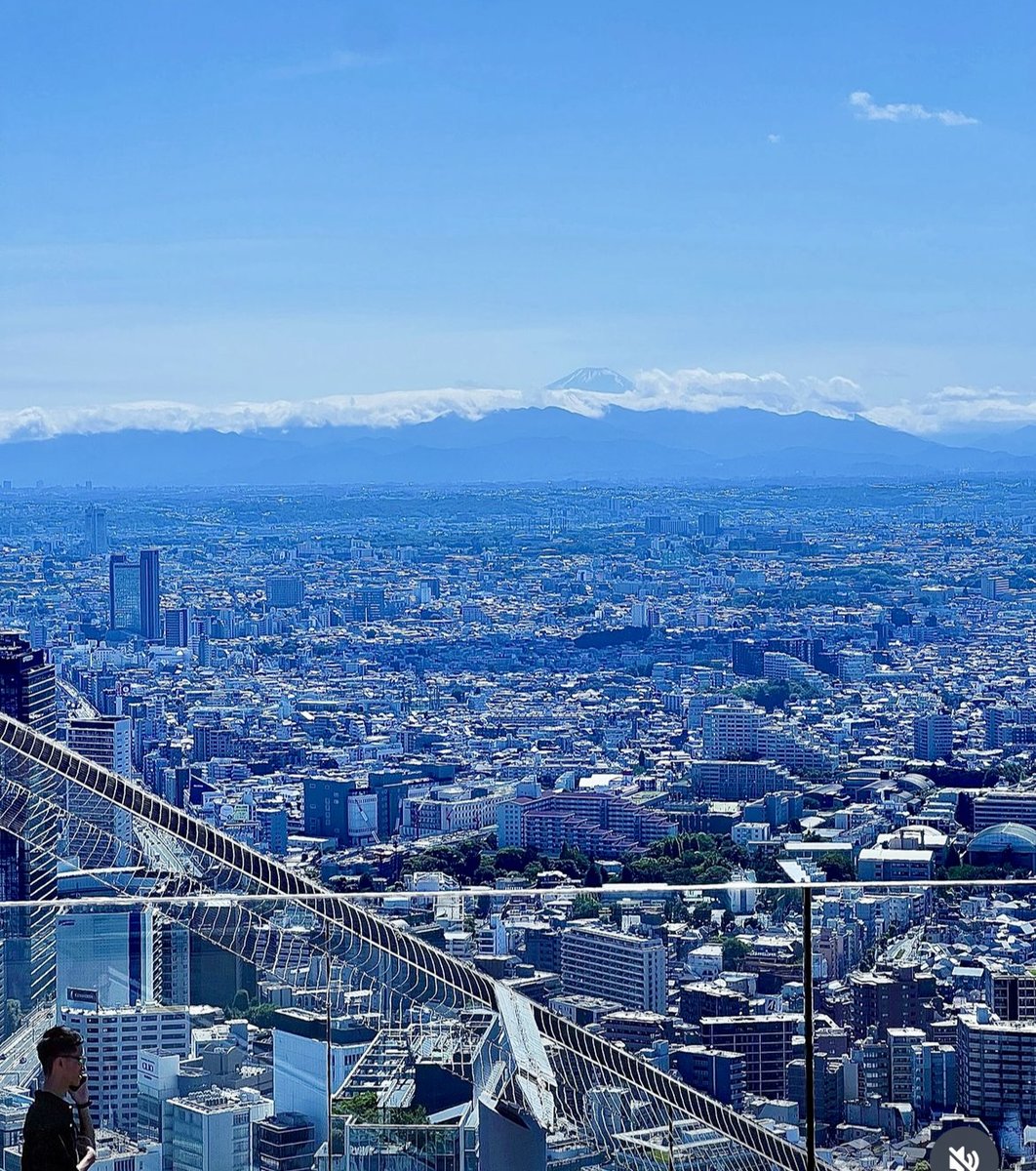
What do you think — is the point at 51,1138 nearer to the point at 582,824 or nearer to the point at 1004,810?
the point at 1004,810

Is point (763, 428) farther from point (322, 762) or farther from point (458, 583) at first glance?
point (322, 762)

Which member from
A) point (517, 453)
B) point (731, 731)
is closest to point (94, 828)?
point (731, 731)

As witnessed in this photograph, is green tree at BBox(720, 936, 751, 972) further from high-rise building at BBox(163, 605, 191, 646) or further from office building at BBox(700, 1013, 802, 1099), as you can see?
high-rise building at BBox(163, 605, 191, 646)

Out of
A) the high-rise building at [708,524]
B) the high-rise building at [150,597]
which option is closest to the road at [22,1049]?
the high-rise building at [150,597]

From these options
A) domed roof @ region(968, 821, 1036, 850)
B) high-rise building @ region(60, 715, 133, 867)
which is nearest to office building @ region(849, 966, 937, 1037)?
high-rise building @ region(60, 715, 133, 867)

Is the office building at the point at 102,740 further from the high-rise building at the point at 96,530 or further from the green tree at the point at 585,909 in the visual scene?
the green tree at the point at 585,909

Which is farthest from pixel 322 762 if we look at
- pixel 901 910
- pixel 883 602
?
pixel 901 910
